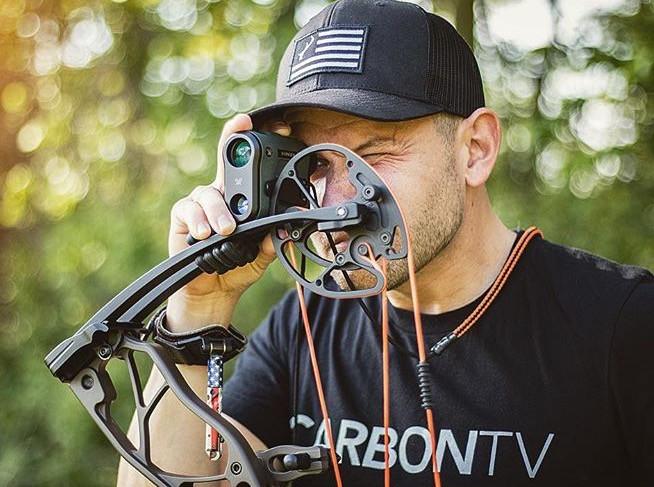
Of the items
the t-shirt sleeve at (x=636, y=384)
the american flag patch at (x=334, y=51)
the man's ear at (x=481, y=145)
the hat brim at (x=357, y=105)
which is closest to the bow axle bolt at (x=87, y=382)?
the hat brim at (x=357, y=105)

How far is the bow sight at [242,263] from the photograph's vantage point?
4.52ft

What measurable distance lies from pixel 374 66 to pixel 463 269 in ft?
1.64

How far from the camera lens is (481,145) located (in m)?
1.97

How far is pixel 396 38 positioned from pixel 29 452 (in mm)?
2813

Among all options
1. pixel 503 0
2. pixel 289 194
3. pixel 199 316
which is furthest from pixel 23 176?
pixel 289 194

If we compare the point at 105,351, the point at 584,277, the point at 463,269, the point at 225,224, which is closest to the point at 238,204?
the point at 225,224

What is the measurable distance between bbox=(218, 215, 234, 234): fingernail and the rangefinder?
0.01m

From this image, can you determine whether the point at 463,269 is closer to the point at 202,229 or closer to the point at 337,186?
the point at 337,186

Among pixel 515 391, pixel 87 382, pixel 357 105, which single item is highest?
pixel 357 105

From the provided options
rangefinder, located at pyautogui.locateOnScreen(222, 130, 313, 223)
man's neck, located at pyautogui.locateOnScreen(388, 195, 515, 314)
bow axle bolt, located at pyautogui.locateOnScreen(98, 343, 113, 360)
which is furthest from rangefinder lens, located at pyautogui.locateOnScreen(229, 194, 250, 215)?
man's neck, located at pyautogui.locateOnScreen(388, 195, 515, 314)

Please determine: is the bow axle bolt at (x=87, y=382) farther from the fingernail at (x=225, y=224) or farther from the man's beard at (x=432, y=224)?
the man's beard at (x=432, y=224)

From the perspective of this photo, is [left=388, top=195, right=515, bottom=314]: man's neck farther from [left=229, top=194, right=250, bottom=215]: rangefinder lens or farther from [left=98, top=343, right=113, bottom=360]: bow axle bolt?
[left=98, top=343, right=113, bottom=360]: bow axle bolt

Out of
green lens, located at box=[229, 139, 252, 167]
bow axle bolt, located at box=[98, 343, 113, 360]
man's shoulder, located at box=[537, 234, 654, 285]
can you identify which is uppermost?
green lens, located at box=[229, 139, 252, 167]

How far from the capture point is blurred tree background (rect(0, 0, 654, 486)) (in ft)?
10.4
